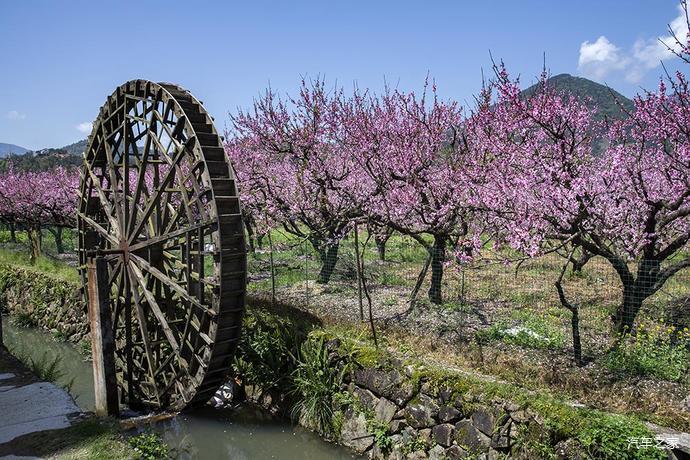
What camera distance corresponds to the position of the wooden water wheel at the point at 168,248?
6543mm

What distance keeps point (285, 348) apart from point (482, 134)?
17.3 feet

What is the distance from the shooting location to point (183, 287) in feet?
23.9

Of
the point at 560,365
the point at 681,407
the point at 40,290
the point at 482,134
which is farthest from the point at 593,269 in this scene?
the point at 40,290

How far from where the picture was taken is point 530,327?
264 inches

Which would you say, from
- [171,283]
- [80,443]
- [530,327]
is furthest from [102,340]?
[530,327]

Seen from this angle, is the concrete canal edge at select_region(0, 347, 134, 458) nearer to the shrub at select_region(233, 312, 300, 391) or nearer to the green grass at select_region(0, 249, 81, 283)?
the shrub at select_region(233, 312, 300, 391)

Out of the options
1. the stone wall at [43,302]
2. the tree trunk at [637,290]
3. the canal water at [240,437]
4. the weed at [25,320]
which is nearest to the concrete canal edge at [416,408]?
the canal water at [240,437]

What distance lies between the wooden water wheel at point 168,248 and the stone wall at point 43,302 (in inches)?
123

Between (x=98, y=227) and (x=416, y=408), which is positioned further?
(x=98, y=227)

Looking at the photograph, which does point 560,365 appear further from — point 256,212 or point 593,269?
point 256,212

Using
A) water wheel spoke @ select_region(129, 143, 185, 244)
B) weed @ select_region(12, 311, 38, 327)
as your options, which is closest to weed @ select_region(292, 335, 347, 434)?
water wheel spoke @ select_region(129, 143, 185, 244)

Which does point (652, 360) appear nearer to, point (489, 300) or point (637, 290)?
point (637, 290)

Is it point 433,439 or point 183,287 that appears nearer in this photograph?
point 433,439

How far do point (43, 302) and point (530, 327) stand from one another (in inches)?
457
